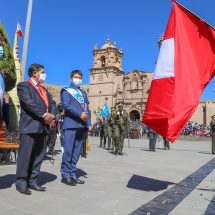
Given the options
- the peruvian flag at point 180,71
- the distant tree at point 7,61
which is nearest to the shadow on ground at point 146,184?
the peruvian flag at point 180,71

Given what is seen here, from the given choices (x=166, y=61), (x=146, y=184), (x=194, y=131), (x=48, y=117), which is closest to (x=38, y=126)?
(x=48, y=117)

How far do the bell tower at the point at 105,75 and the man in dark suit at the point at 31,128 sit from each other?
60.7 m

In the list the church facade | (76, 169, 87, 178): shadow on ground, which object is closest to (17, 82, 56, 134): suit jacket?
(76, 169, 87, 178): shadow on ground

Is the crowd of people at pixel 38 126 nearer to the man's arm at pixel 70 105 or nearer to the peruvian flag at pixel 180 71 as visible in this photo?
the man's arm at pixel 70 105

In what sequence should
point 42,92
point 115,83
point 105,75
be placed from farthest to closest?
1. point 115,83
2. point 105,75
3. point 42,92

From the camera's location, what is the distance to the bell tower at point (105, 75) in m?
67.1

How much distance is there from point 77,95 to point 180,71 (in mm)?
1760

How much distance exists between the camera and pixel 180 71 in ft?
16.6

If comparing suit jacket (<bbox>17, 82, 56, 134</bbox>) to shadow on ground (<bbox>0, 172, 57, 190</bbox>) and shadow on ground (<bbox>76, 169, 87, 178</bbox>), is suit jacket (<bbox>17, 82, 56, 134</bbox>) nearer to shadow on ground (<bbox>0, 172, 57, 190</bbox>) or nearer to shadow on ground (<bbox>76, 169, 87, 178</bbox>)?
shadow on ground (<bbox>0, 172, 57, 190</bbox>)

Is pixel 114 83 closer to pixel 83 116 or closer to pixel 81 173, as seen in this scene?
pixel 81 173

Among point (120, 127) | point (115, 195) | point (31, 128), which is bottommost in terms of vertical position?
point (115, 195)

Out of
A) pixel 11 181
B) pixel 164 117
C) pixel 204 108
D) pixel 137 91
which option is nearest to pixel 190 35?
pixel 164 117

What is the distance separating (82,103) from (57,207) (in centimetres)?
218

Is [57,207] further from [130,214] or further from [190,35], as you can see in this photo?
[190,35]
